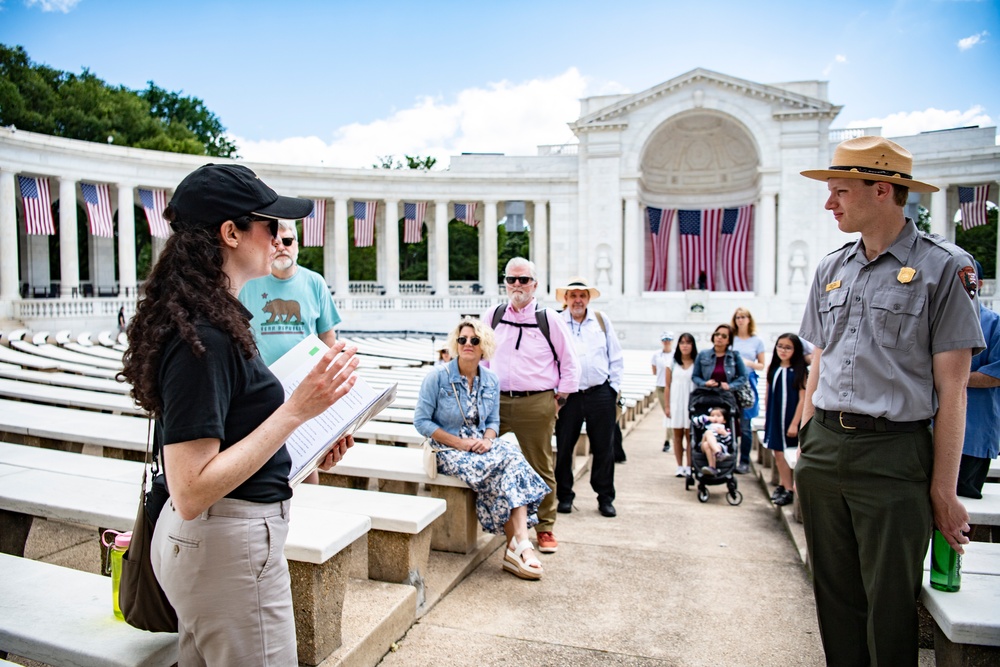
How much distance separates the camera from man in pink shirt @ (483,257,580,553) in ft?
20.6

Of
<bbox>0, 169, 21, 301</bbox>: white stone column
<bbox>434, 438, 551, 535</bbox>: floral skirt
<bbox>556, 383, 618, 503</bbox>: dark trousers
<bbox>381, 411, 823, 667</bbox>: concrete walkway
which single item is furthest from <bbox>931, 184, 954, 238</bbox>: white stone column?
<bbox>0, 169, 21, 301</bbox>: white stone column

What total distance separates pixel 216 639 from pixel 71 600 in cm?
116

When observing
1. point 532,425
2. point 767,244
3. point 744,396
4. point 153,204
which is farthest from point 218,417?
point 767,244

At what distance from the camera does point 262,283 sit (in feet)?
16.4

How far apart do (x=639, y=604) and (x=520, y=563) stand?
88cm

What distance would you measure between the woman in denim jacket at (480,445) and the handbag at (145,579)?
9.71 ft

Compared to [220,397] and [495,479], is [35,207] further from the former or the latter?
[220,397]

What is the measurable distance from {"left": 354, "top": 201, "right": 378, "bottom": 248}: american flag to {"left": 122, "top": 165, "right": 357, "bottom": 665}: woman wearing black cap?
31.1 metres

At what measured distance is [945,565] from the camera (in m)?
3.10

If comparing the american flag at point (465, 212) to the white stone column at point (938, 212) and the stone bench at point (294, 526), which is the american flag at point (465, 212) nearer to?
the white stone column at point (938, 212)

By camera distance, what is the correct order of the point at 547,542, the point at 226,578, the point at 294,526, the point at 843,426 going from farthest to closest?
the point at 547,542
the point at 294,526
the point at 843,426
the point at 226,578

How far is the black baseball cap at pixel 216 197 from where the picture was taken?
2.21m

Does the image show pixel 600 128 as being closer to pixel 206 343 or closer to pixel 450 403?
pixel 450 403

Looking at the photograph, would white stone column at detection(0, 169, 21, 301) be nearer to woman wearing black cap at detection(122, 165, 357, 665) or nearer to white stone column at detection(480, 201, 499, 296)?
white stone column at detection(480, 201, 499, 296)
